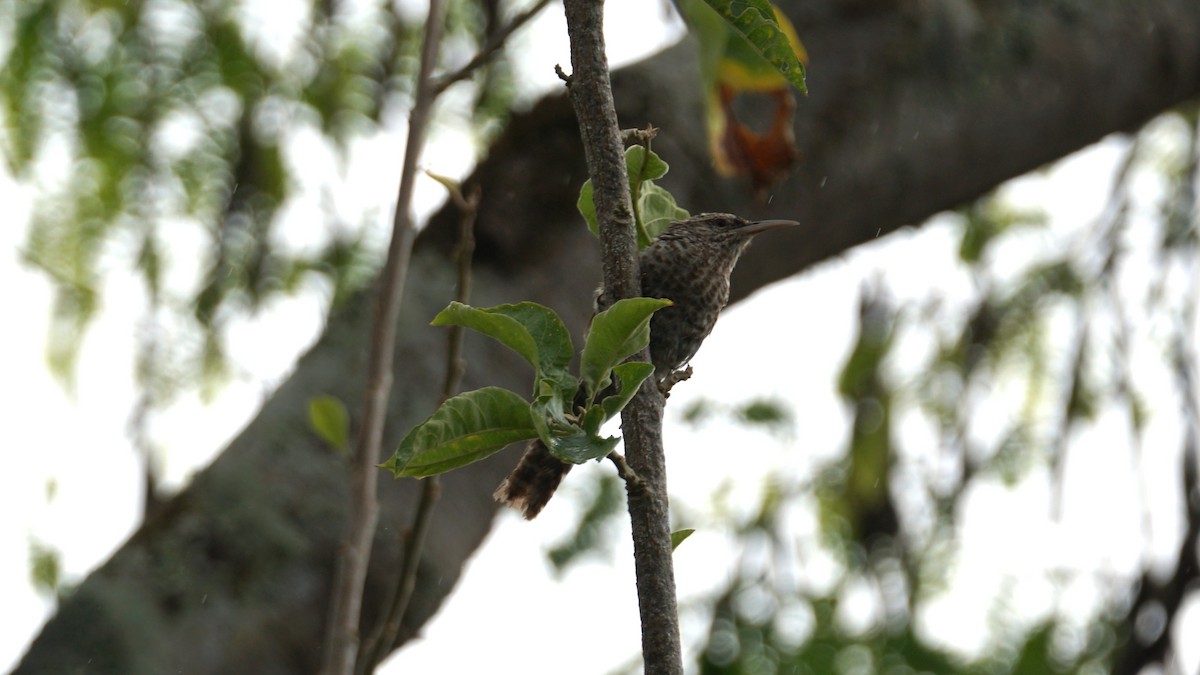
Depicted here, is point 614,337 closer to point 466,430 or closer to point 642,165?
point 466,430

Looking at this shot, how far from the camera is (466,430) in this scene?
131cm

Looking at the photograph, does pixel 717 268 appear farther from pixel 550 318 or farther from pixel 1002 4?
pixel 550 318

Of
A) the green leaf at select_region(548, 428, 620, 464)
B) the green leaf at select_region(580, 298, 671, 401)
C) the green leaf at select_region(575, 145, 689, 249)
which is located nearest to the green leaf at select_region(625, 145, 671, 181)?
the green leaf at select_region(575, 145, 689, 249)

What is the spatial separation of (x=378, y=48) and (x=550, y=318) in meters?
3.90

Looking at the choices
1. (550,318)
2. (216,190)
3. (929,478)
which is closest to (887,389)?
(929,478)

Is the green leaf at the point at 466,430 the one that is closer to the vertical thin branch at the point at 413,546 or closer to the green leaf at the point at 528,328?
the green leaf at the point at 528,328

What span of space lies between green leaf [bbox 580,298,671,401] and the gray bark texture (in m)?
1.75

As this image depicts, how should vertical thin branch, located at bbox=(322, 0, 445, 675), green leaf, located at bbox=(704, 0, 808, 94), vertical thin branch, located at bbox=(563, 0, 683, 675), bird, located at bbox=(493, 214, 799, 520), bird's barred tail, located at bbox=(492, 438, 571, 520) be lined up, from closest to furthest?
vertical thin branch, located at bbox=(563, 0, 683, 675) → green leaf, located at bbox=(704, 0, 808, 94) → vertical thin branch, located at bbox=(322, 0, 445, 675) → bird's barred tail, located at bbox=(492, 438, 571, 520) → bird, located at bbox=(493, 214, 799, 520)

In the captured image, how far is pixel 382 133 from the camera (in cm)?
486

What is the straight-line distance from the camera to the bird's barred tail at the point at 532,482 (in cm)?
259

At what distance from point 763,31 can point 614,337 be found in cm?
48

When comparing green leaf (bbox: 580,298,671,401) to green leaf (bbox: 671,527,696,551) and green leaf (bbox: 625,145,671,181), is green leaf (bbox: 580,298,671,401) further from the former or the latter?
green leaf (bbox: 625,145,671,181)

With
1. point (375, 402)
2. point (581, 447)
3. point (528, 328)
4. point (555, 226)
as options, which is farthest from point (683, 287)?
point (581, 447)

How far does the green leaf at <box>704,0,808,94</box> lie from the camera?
151cm
